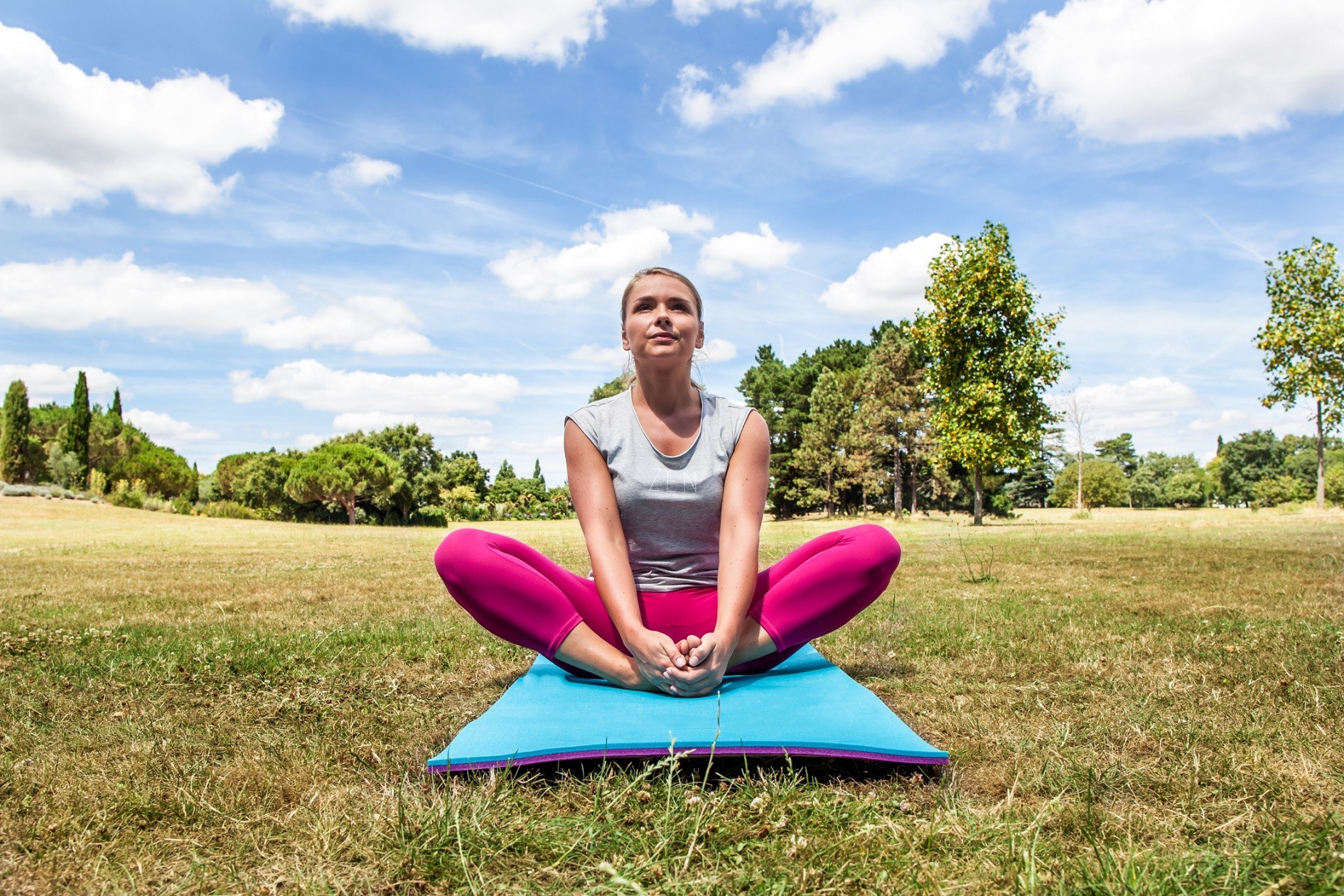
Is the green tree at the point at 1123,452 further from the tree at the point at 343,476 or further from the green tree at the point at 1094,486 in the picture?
the tree at the point at 343,476

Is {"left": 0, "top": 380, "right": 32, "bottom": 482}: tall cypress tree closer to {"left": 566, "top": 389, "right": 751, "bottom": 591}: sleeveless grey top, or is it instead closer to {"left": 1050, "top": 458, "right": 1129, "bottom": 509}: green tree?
{"left": 566, "top": 389, "right": 751, "bottom": 591}: sleeveless grey top

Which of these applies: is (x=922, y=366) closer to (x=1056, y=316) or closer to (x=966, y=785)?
(x=1056, y=316)

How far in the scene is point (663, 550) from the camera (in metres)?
3.51

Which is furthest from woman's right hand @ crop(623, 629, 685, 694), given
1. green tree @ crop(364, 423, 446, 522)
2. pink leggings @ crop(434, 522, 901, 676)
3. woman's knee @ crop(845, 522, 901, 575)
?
green tree @ crop(364, 423, 446, 522)

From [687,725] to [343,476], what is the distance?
4211 centimetres

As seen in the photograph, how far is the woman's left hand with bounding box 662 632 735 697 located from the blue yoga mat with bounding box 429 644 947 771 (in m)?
0.07

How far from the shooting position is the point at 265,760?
2.80 meters

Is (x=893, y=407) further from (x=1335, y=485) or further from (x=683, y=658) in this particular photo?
(x=1335, y=485)

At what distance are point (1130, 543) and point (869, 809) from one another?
44.4 ft

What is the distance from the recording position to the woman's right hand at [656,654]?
9.66ft

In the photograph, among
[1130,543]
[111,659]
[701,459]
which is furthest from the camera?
[1130,543]

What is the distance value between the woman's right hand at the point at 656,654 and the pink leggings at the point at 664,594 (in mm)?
340

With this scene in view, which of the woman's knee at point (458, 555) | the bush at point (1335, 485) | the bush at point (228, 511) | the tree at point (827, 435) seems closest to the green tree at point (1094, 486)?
the bush at point (1335, 485)

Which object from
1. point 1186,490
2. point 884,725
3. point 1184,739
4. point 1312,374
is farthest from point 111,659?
point 1186,490
